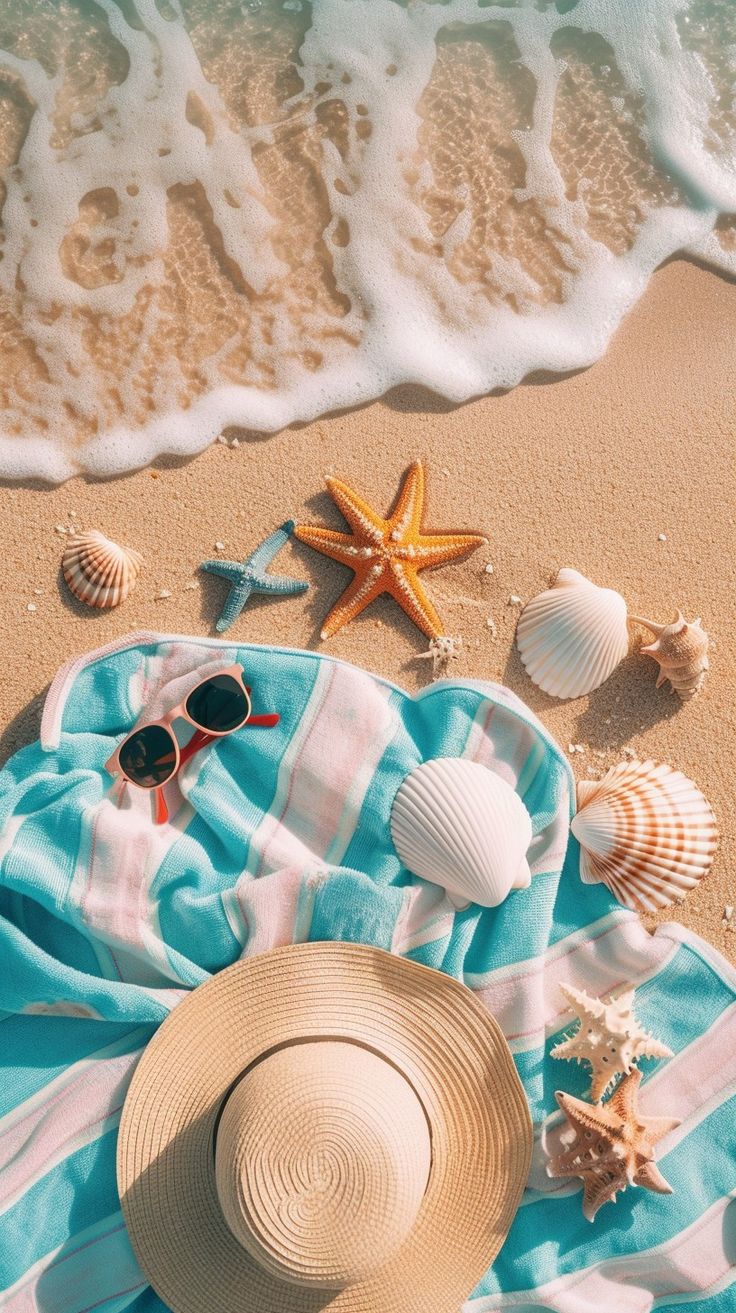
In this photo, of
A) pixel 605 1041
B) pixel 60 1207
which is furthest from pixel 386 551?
pixel 60 1207

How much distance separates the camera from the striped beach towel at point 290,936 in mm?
2920

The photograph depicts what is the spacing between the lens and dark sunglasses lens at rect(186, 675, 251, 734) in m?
3.08

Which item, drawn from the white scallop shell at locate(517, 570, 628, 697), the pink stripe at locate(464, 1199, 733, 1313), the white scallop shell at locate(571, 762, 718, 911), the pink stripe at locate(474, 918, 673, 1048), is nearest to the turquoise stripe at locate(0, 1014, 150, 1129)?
the pink stripe at locate(474, 918, 673, 1048)

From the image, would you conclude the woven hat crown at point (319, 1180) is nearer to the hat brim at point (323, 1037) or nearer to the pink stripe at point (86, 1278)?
the hat brim at point (323, 1037)

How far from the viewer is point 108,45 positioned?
3734 mm

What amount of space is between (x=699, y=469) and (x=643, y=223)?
3.42ft

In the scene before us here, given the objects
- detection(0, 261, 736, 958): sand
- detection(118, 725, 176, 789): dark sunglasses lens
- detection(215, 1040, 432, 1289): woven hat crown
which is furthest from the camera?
detection(0, 261, 736, 958): sand

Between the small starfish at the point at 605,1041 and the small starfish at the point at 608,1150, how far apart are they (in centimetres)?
7

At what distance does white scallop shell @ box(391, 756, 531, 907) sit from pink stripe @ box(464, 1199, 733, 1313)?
123 cm

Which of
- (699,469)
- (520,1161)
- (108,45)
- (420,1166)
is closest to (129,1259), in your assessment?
(420,1166)

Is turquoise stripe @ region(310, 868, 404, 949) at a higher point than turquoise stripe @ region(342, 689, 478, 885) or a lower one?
lower

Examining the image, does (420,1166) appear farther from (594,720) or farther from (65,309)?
(65,309)

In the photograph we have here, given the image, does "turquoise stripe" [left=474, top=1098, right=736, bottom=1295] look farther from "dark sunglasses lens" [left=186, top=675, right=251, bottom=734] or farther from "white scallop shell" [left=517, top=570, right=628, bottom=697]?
"dark sunglasses lens" [left=186, top=675, right=251, bottom=734]

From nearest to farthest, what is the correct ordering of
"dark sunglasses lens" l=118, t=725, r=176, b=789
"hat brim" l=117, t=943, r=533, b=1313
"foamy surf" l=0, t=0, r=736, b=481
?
"hat brim" l=117, t=943, r=533, b=1313, "dark sunglasses lens" l=118, t=725, r=176, b=789, "foamy surf" l=0, t=0, r=736, b=481
